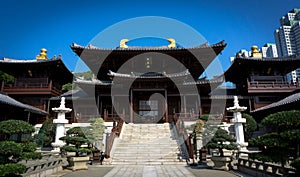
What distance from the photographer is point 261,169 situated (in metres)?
7.77

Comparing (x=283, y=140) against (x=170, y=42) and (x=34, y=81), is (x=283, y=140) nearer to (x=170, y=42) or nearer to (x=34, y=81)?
(x=170, y=42)

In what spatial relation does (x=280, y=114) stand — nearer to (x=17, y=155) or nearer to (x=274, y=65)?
(x=17, y=155)

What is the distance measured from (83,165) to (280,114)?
9093 millimetres

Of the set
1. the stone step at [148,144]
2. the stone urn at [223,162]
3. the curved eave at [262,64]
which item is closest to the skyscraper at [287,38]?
the curved eave at [262,64]

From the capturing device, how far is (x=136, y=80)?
65.5 ft

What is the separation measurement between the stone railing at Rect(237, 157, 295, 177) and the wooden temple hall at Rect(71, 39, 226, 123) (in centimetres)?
1015

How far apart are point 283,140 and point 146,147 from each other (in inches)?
348

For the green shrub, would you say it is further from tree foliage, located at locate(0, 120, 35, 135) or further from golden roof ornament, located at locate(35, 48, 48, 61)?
golden roof ornament, located at locate(35, 48, 48, 61)

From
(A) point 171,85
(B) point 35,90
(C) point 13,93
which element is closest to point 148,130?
(A) point 171,85

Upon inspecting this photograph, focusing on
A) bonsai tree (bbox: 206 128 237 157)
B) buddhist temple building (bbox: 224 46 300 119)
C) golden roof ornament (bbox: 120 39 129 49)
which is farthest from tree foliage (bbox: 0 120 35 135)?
buddhist temple building (bbox: 224 46 300 119)

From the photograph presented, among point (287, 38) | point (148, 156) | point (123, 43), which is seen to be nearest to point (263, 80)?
point (123, 43)

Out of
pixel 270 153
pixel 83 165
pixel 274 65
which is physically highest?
pixel 274 65

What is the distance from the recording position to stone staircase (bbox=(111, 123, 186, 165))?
11633 millimetres

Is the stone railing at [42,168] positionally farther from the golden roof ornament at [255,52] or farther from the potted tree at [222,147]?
the golden roof ornament at [255,52]
